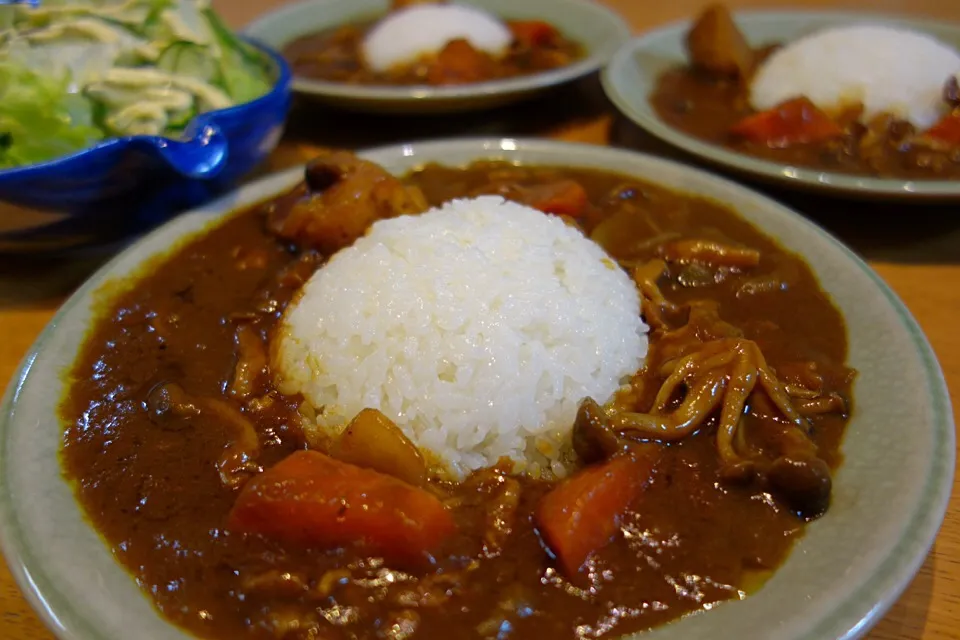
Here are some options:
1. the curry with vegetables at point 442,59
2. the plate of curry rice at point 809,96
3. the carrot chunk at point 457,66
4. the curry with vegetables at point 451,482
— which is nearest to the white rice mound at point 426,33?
Result: the curry with vegetables at point 442,59

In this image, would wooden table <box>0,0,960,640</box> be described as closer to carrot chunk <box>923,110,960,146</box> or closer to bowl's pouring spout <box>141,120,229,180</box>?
carrot chunk <box>923,110,960,146</box>

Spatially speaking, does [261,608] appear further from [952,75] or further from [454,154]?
[952,75]

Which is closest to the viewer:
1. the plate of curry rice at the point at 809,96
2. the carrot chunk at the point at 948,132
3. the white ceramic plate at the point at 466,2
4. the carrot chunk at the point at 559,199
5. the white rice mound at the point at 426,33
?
the carrot chunk at the point at 559,199

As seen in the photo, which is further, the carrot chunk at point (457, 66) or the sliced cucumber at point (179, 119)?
the carrot chunk at point (457, 66)

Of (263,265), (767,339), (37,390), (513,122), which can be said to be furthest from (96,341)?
(513,122)

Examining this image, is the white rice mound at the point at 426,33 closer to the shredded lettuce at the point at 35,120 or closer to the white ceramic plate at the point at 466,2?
the white ceramic plate at the point at 466,2

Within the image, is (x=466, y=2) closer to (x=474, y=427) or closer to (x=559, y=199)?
(x=559, y=199)

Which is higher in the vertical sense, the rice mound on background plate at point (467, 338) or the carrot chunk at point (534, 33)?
the carrot chunk at point (534, 33)
